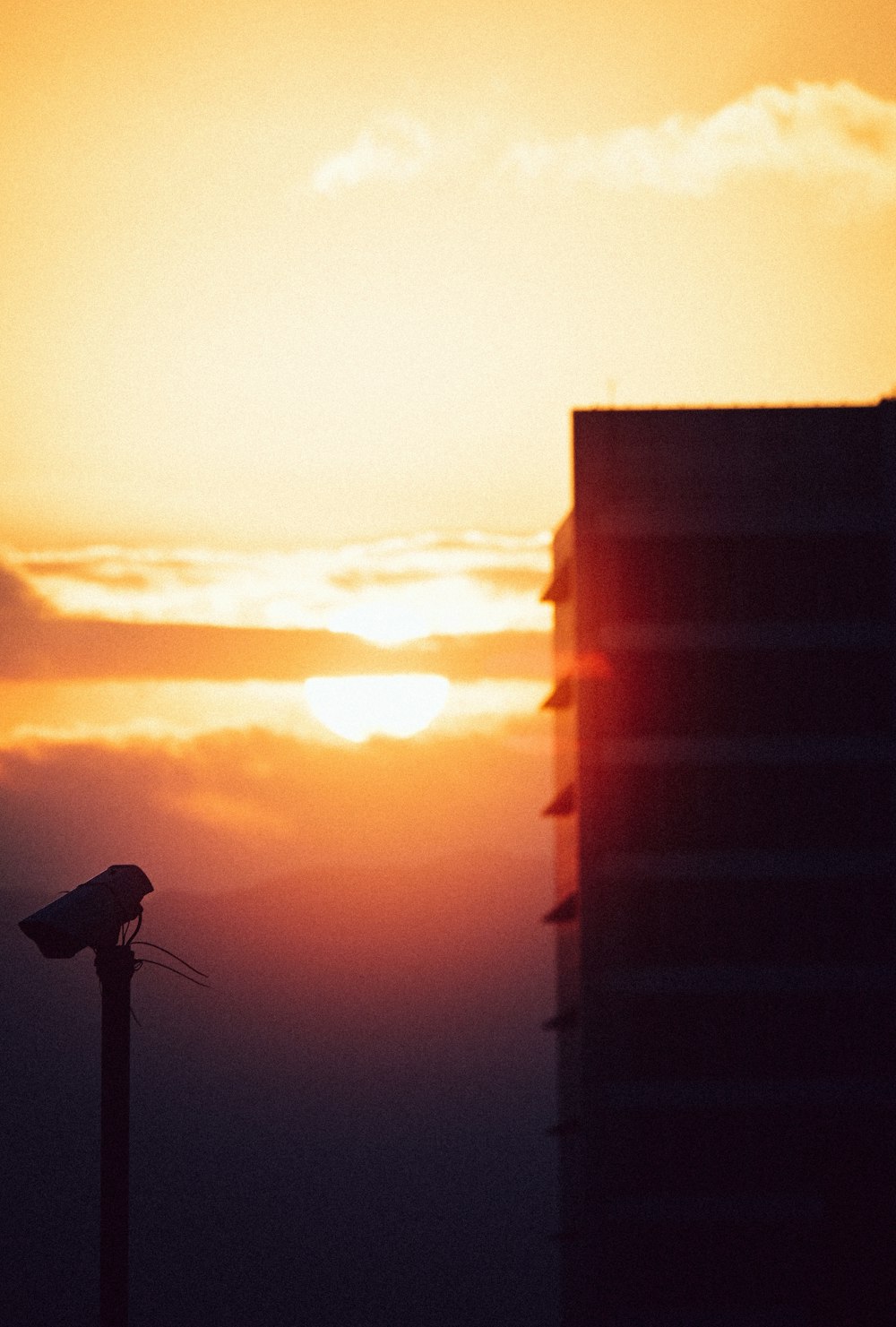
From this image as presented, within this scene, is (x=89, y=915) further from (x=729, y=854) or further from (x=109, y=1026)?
(x=729, y=854)

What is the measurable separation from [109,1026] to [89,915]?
786 mm

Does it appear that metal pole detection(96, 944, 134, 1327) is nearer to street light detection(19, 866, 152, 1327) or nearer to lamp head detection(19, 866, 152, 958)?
street light detection(19, 866, 152, 1327)

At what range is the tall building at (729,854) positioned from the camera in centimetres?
3656

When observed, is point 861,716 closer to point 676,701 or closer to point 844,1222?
point 676,701

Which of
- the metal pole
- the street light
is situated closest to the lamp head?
the street light

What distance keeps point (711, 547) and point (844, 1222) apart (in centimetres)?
1761

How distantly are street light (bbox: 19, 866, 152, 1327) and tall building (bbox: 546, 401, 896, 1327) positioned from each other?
2765 cm

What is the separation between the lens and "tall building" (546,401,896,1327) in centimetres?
3656

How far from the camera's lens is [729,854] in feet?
121

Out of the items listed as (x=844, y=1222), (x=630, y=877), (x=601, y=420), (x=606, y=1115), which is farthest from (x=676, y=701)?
(x=844, y=1222)

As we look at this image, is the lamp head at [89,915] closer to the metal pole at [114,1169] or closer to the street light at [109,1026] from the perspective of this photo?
the street light at [109,1026]

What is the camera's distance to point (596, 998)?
36719 mm

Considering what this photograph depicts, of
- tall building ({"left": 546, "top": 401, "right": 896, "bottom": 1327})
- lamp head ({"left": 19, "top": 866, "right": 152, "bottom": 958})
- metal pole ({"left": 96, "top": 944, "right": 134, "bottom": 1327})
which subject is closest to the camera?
metal pole ({"left": 96, "top": 944, "right": 134, "bottom": 1327})

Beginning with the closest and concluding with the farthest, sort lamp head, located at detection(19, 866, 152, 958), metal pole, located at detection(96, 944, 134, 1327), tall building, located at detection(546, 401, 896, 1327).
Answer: metal pole, located at detection(96, 944, 134, 1327) → lamp head, located at detection(19, 866, 152, 958) → tall building, located at detection(546, 401, 896, 1327)
